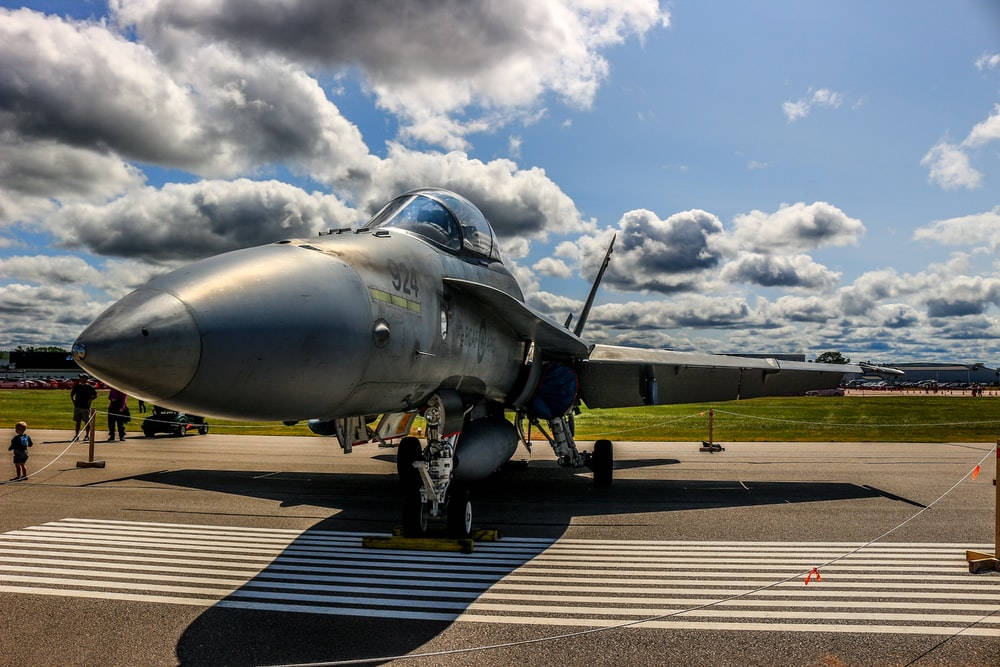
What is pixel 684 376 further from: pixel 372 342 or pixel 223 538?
pixel 372 342

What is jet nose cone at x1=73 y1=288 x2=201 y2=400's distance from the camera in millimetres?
3150

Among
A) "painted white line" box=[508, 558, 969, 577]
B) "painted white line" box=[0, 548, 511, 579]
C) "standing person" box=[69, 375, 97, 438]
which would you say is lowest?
"painted white line" box=[0, 548, 511, 579]

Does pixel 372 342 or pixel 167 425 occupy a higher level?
pixel 372 342

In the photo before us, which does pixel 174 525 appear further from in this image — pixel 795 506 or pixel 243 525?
pixel 795 506

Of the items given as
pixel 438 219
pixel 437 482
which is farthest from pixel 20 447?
pixel 438 219


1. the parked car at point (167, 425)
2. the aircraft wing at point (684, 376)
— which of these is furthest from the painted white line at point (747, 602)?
the parked car at point (167, 425)

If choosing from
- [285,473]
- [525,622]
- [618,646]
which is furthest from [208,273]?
[285,473]

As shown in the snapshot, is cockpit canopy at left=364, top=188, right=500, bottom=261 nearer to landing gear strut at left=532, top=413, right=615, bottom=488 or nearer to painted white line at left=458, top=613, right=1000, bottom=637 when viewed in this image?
painted white line at left=458, top=613, right=1000, bottom=637

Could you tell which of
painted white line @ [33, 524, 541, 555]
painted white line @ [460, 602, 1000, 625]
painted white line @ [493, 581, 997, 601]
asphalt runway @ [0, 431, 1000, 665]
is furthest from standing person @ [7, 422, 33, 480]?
painted white line @ [460, 602, 1000, 625]

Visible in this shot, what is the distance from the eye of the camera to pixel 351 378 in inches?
174

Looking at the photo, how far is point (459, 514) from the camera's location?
6.75 metres

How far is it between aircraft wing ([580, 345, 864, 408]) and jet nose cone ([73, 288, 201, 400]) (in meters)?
8.43

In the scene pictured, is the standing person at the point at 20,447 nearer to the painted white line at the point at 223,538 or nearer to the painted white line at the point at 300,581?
the painted white line at the point at 223,538

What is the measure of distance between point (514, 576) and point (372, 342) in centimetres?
266
